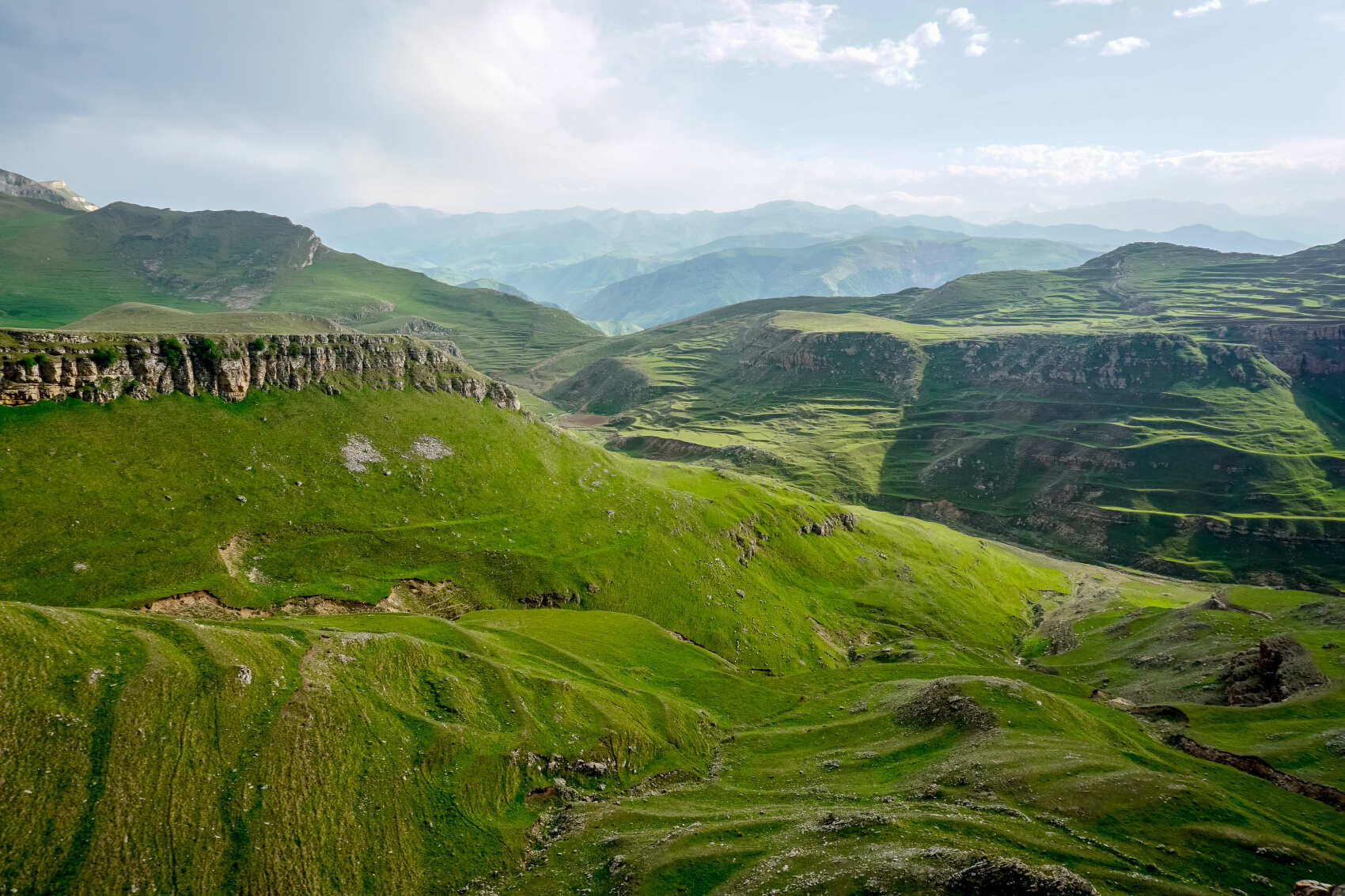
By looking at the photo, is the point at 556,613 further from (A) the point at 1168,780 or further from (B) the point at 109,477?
(A) the point at 1168,780

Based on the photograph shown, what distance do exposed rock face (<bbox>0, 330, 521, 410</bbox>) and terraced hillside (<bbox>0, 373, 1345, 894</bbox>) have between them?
110 inches

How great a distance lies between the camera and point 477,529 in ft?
340

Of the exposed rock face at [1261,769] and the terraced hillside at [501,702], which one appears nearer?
the terraced hillside at [501,702]

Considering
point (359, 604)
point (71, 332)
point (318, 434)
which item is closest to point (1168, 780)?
point (359, 604)

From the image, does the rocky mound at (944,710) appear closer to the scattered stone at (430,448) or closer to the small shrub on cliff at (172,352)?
the scattered stone at (430,448)

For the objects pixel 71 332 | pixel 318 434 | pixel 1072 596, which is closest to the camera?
pixel 71 332

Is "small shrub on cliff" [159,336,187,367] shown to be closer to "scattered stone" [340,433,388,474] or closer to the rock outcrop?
"scattered stone" [340,433,388,474]

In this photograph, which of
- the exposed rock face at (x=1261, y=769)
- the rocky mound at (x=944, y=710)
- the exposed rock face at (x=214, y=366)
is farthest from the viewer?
the exposed rock face at (x=214, y=366)

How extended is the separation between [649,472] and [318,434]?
80235 millimetres

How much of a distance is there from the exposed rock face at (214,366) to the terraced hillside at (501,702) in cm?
278

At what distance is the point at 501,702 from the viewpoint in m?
58.8

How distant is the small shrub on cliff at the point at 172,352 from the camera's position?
305ft

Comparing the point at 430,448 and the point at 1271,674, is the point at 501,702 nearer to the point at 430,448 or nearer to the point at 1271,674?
the point at 430,448

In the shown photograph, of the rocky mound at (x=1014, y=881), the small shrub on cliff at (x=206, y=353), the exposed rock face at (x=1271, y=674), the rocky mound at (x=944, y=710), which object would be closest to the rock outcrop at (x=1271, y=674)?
the exposed rock face at (x=1271, y=674)
